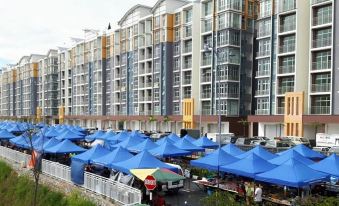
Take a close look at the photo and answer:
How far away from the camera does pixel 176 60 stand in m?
64.0

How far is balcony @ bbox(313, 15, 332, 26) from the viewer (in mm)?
44053

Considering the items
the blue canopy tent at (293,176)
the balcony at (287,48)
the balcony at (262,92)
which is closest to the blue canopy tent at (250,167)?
the blue canopy tent at (293,176)

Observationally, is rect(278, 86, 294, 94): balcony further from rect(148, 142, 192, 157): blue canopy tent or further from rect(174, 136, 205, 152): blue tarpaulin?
rect(148, 142, 192, 157): blue canopy tent

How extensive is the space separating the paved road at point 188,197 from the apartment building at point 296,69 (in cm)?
2629

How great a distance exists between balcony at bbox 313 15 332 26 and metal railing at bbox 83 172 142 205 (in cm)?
3523

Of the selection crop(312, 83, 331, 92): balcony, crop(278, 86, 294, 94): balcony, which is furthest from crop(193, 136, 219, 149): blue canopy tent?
crop(278, 86, 294, 94): balcony

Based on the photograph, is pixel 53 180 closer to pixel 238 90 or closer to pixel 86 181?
pixel 86 181

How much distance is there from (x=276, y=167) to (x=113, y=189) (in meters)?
7.31

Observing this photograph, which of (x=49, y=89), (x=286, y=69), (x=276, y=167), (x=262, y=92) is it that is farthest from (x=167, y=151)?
(x=49, y=89)

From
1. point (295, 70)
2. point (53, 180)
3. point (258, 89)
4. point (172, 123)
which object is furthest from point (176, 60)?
point (53, 180)

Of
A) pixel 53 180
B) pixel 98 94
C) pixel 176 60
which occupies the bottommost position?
pixel 53 180

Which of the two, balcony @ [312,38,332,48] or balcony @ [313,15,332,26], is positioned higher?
balcony @ [313,15,332,26]

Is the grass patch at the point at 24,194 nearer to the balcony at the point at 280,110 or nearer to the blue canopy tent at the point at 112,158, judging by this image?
the blue canopy tent at the point at 112,158

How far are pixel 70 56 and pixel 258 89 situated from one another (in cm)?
6049
